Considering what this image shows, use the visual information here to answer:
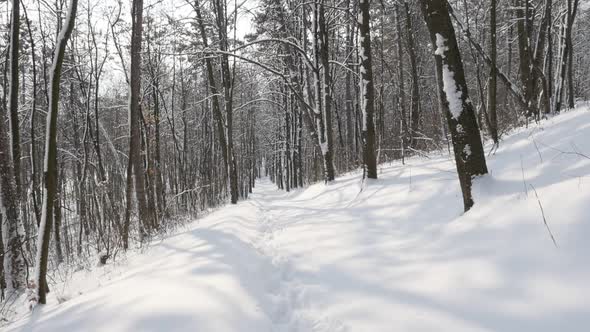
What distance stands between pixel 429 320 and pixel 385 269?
1041 millimetres

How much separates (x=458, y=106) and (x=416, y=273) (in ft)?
6.63

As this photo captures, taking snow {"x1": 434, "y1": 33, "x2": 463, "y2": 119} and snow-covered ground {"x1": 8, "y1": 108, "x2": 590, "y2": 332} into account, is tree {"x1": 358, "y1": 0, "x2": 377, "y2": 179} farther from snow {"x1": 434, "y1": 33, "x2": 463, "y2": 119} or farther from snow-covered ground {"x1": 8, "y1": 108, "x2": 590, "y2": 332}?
snow {"x1": 434, "y1": 33, "x2": 463, "y2": 119}

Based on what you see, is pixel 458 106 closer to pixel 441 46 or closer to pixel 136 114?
pixel 441 46

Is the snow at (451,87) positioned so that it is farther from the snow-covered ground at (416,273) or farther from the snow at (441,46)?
the snow-covered ground at (416,273)

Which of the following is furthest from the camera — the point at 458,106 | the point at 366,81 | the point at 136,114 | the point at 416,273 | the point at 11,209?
the point at 366,81

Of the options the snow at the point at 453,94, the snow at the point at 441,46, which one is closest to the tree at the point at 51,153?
the snow at the point at 441,46

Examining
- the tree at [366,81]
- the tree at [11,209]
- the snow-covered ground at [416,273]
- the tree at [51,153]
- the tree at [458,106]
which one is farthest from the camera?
the tree at [366,81]

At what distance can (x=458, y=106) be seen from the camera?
4.00m

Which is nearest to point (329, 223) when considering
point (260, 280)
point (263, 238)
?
point (263, 238)

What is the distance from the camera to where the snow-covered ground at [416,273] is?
2346 mm

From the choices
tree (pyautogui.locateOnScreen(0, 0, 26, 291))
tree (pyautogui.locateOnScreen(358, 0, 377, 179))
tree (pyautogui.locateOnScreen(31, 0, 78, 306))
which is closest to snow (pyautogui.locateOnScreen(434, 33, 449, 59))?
tree (pyautogui.locateOnScreen(358, 0, 377, 179))

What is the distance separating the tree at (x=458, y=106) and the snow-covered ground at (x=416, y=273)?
0.17 metres

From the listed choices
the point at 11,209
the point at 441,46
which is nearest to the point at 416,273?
the point at 441,46

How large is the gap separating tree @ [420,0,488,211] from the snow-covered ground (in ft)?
0.54
